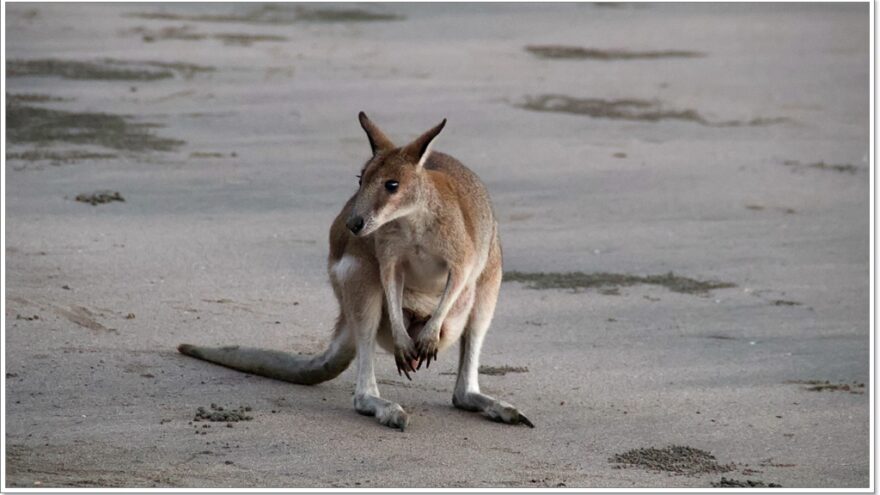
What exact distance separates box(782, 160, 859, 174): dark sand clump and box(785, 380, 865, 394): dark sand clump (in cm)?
456

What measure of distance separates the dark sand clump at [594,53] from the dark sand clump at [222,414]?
996 cm

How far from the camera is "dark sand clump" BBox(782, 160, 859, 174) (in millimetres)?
10578

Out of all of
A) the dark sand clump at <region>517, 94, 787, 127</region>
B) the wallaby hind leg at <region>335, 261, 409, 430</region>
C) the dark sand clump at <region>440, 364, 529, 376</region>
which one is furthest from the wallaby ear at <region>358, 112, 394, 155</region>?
the dark sand clump at <region>517, 94, 787, 127</region>

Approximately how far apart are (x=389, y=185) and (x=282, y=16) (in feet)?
40.8

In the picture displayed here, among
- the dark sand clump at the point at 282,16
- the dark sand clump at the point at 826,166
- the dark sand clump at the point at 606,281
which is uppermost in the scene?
the dark sand clump at the point at 282,16

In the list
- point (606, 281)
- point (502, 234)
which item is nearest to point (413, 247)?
point (606, 281)

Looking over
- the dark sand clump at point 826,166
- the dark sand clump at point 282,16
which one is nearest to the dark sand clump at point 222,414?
the dark sand clump at point 826,166

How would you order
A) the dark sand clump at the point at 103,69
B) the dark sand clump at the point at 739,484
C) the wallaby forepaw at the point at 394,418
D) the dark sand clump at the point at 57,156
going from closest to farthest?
the dark sand clump at the point at 739,484 < the wallaby forepaw at the point at 394,418 < the dark sand clump at the point at 57,156 < the dark sand clump at the point at 103,69

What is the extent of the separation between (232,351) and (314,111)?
239 inches

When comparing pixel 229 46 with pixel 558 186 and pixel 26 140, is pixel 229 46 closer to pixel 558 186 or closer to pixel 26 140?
pixel 26 140

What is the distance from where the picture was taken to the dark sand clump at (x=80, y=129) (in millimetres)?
10008

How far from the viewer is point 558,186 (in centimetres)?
955

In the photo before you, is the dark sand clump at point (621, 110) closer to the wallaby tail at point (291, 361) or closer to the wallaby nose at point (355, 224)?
the wallaby tail at point (291, 361)

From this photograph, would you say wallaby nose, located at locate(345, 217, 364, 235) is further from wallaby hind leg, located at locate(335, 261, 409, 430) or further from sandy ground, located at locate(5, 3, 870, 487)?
sandy ground, located at locate(5, 3, 870, 487)
